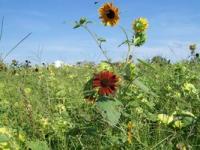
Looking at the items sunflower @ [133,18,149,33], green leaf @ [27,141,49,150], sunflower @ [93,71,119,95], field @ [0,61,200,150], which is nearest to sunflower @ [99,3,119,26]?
sunflower @ [133,18,149,33]

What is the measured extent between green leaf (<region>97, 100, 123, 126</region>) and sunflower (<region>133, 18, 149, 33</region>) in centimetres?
58

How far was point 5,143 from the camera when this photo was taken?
2010 mm

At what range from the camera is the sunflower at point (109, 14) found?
2979mm

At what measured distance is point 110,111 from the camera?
2.37 m

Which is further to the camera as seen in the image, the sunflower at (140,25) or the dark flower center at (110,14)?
the dark flower center at (110,14)

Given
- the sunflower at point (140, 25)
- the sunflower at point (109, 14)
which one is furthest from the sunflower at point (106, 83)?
the sunflower at point (109, 14)

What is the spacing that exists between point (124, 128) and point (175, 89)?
1216 mm

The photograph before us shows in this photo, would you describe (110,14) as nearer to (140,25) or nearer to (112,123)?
(140,25)

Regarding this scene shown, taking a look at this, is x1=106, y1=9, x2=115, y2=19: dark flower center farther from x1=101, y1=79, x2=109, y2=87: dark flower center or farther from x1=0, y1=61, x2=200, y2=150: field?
x1=101, y1=79, x2=109, y2=87: dark flower center

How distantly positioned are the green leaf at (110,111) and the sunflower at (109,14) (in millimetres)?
711

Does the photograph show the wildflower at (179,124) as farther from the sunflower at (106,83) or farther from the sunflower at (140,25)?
the sunflower at (140,25)

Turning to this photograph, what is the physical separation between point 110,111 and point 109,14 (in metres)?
0.82

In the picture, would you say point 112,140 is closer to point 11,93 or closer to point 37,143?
point 37,143

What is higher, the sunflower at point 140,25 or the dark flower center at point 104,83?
the sunflower at point 140,25
